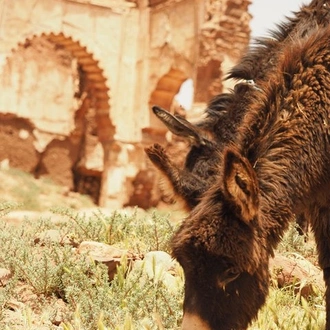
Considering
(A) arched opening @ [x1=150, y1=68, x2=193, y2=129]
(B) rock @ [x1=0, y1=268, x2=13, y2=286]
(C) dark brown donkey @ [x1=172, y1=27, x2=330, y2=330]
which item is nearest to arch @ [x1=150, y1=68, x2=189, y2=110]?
(A) arched opening @ [x1=150, y1=68, x2=193, y2=129]

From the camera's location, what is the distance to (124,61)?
17.6 m

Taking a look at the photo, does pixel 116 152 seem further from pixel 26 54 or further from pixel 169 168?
pixel 169 168

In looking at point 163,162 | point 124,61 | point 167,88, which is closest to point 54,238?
point 163,162

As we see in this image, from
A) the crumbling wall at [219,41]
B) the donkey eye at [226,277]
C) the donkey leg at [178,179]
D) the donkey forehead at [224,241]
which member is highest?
the crumbling wall at [219,41]

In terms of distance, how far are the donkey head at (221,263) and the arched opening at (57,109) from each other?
17.0 metres

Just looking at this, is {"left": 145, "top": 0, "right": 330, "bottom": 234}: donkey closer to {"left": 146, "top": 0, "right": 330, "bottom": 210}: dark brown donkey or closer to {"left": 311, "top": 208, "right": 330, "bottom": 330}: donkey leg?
{"left": 146, "top": 0, "right": 330, "bottom": 210}: dark brown donkey

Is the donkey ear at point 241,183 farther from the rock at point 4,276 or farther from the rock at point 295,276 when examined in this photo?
the rock at point 4,276

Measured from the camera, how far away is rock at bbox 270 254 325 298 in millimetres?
4629

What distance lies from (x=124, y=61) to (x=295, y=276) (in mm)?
13529

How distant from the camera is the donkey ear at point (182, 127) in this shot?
440 cm

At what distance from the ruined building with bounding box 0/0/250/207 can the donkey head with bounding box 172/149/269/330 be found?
13555 millimetres

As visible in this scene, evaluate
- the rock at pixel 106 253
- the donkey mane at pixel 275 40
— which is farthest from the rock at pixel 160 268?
the donkey mane at pixel 275 40

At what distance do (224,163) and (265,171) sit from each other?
37 centimetres

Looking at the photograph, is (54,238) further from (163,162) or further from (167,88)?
(167,88)
